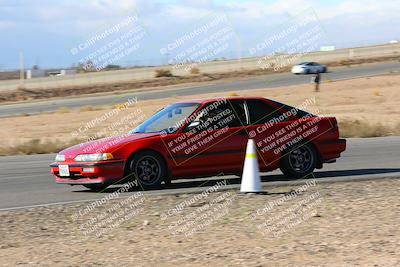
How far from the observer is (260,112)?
1364 cm

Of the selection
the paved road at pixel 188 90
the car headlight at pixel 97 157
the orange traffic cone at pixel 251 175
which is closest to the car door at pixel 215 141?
the car headlight at pixel 97 157

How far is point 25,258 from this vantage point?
25.5 ft

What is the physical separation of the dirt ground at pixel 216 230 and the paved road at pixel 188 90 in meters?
33.3

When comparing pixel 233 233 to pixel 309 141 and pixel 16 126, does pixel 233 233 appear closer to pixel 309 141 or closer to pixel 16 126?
pixel 309 141

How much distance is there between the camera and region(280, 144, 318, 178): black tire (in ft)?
45.1

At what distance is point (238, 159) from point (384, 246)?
5.46 meters

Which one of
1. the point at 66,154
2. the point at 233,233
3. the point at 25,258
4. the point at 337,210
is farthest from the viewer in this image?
the point at 66,154

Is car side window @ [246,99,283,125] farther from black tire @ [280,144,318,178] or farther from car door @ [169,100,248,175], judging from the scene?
black tire @ [280,144,318,178]

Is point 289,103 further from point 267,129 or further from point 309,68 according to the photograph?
point 309,68

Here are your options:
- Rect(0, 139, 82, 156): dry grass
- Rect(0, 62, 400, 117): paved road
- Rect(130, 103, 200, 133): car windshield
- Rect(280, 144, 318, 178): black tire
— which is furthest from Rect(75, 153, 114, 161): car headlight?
Rect(0, 62, 400, 117): paved road

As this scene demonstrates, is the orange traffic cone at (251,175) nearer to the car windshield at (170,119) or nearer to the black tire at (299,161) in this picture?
the car windshield at (170,119)

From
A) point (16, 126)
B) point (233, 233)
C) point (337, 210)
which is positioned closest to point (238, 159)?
point (337, 210)

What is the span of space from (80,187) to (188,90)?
3990cm

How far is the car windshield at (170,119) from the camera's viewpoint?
42.8 feet
